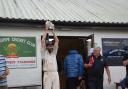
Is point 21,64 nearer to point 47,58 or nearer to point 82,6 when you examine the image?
point 47,58

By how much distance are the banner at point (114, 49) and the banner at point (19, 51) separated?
8.69 feet

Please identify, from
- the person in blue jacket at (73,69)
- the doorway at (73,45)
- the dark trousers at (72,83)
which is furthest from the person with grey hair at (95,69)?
the doorway at (73,45)

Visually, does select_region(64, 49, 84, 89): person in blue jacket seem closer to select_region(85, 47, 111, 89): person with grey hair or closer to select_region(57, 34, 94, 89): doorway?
select_region(85, 47, 111, 89): person with grey hair

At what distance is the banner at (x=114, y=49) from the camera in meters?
13.7

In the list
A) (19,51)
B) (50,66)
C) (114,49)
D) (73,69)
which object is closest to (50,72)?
(50,66)

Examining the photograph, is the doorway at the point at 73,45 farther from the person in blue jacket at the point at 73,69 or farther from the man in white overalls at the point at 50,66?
the man in white overalls at the point at 50,66

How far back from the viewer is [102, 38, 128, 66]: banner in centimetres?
1369

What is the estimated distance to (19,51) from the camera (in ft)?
41.4

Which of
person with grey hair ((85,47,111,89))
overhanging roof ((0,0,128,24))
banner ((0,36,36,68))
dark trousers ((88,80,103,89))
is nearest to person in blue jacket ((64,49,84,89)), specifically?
person with grey hair ((85,47,111,89))

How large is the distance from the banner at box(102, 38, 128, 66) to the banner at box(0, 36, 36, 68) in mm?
2649

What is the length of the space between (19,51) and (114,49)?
3.49 metres

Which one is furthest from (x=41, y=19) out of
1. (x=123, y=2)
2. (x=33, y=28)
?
(x=123, y=2)

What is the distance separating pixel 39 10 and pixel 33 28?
2.04m

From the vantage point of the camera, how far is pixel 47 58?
10852 mm
